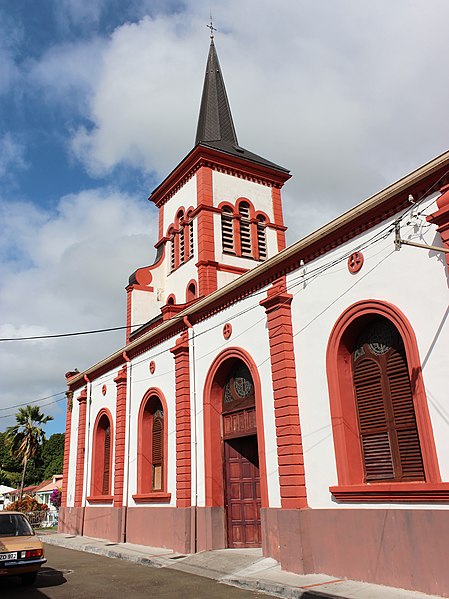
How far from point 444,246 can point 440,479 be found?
3.84 metres

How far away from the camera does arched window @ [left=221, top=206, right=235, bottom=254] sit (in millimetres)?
21769

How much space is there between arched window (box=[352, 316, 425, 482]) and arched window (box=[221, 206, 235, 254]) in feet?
38.3

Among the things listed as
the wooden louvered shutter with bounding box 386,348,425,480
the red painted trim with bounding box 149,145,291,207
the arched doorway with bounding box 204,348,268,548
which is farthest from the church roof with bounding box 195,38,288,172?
the wooden louvered shutter with bounding box 386,348,425,480

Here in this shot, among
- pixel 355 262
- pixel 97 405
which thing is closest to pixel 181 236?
pixel 97 405

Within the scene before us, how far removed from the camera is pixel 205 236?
69.2 ft

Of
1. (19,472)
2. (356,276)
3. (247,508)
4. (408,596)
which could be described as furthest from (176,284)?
(19,472)

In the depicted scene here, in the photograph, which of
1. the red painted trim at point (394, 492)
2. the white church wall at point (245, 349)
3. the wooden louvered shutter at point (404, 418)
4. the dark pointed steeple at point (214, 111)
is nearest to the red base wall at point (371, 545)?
the red painted trim at point (394, 492)

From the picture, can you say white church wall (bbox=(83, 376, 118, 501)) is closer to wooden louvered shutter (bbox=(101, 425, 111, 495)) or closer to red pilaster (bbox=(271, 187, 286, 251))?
wooden louvered shutter (bbox=(101, 425, 111, 495))

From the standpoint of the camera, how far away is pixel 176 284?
2328 centimetres

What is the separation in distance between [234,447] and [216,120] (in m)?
17.4

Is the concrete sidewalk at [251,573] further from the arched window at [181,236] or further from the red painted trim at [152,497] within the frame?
the arched window at [181,236]

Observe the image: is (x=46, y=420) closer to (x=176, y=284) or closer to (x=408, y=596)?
(x=176, y=284)

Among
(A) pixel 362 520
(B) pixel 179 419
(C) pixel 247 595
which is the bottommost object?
(C) pixel 247 595

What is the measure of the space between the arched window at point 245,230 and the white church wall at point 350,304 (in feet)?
33.2
